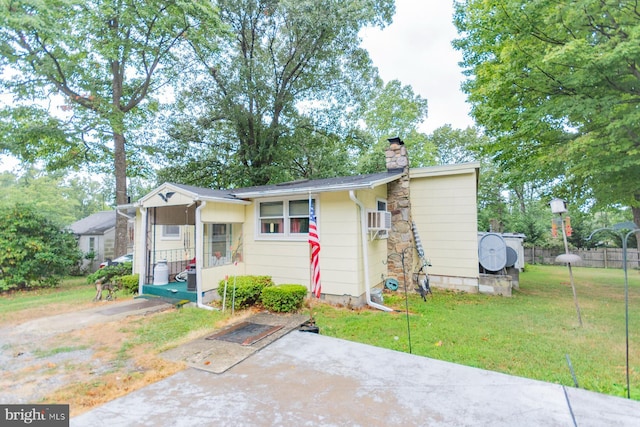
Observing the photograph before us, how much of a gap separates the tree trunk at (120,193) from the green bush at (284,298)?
8.58 meters

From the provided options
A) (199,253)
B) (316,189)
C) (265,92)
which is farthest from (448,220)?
(265,92)

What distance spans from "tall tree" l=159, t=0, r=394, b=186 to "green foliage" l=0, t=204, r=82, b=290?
5.66 metres

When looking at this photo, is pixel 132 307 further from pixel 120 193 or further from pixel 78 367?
pixel 120 193

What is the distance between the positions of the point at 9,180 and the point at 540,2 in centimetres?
4256

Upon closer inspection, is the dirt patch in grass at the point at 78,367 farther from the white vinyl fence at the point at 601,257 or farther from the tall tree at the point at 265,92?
the white vinyl fence at the point at 601,257

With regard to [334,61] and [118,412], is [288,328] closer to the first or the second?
[118,412]

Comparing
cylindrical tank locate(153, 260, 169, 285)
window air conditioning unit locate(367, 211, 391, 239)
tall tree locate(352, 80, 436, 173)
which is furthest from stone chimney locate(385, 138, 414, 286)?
tall tree locate(352, 80, 436, 173)

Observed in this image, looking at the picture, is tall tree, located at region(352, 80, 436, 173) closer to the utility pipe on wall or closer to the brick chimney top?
the brick chimney top

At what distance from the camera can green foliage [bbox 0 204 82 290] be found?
951 cm

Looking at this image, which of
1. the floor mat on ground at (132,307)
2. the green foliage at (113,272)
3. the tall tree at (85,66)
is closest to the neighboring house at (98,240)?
the tall tree at (85,66)

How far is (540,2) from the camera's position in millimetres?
6266

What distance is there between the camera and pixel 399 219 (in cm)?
796

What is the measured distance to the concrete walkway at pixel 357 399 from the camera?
2.44 meters

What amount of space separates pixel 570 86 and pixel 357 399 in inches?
329
